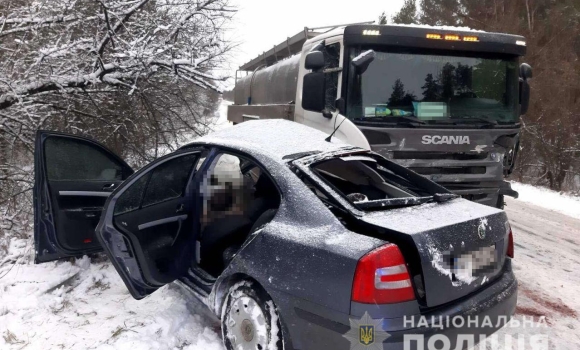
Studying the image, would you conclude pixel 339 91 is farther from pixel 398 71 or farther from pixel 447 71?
pixel 447 71

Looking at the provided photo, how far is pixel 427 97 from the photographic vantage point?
5.22 m

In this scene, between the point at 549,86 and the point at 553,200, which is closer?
the point at 553,200

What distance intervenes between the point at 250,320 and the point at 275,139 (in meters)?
1.29

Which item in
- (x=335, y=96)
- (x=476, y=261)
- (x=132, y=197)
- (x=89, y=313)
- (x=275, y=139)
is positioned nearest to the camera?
(x=476, y=261)

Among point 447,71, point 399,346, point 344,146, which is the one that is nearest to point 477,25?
point 447,71

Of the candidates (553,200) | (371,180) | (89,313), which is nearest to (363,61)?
(371,180)

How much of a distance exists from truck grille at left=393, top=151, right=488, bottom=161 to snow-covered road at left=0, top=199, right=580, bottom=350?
1415 mm

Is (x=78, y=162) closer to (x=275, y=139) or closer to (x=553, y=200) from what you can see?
(x=275, y=139)

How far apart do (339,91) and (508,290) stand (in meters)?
3.10

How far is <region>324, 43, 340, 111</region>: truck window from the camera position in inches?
208

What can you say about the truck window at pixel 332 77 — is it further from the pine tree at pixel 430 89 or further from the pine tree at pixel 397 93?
the pine tree at pixel 430 89

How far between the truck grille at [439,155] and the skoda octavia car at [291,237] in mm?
1642

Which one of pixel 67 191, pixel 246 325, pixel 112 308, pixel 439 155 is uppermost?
pixel 439 155

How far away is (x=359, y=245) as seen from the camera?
2.26 m
